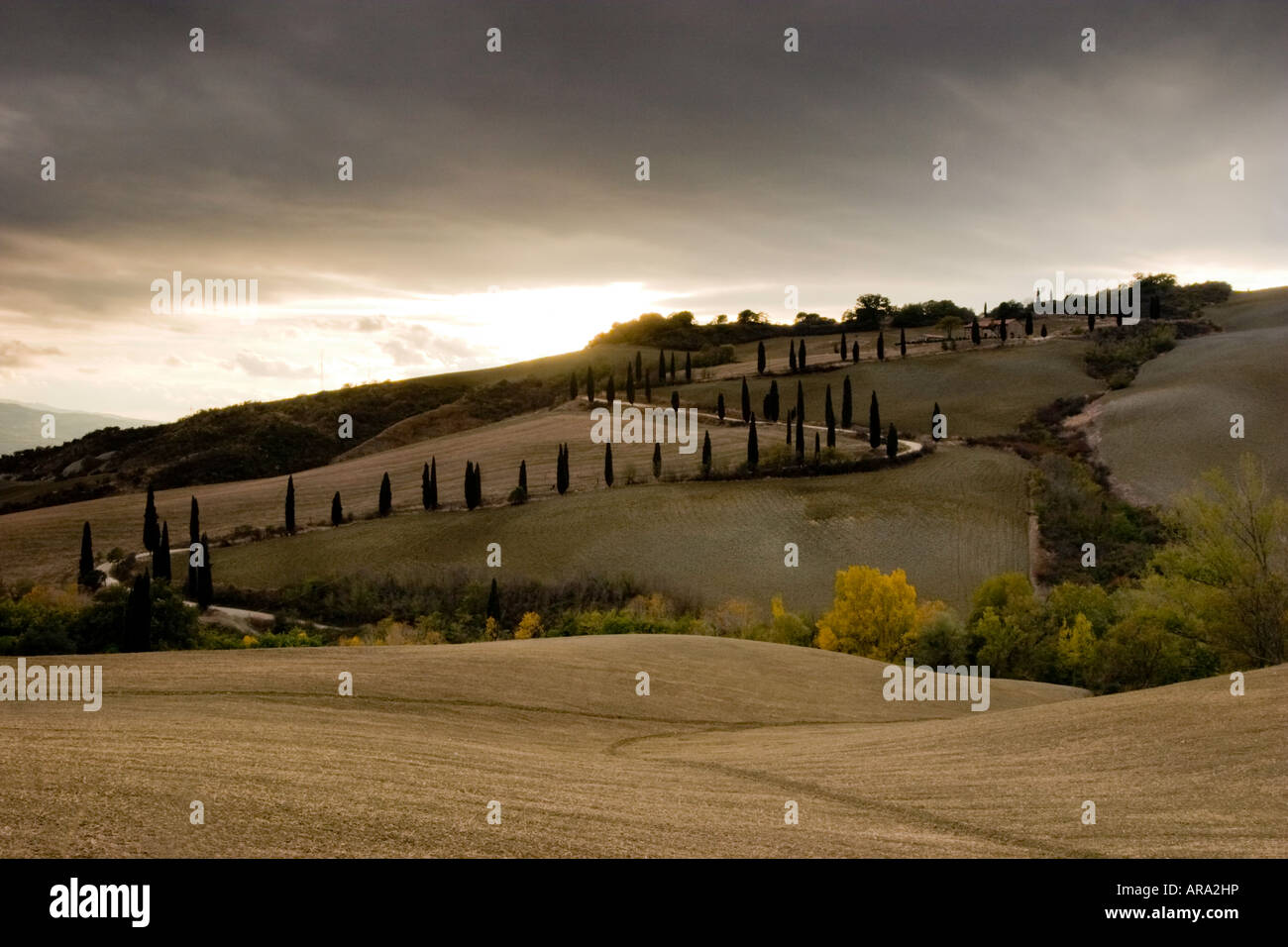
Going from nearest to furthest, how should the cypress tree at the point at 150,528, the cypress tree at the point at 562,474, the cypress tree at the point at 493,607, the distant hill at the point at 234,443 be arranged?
the cypress tree at the point at 493,607, the cypress tree at the point at 150,528, the cypress tree at the point at 562,474, the distant hill at the point at 234,443

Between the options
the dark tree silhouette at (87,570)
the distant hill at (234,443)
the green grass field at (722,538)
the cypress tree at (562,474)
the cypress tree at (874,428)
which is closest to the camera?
the dark tree silhouette at (87,570)

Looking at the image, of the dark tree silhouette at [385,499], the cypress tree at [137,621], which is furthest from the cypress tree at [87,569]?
the cypress tree at [137,621]

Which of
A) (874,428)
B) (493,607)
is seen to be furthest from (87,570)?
(874,428)

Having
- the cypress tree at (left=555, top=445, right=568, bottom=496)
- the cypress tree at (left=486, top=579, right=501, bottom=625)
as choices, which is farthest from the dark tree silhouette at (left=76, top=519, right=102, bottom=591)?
the cypress tree at (left=555, top=445, right=568, bottom=496)

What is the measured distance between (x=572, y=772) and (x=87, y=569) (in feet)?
267

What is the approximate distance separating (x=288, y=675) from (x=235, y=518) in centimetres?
8249

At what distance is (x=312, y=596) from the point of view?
8300 cm

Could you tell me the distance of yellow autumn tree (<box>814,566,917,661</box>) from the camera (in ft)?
228

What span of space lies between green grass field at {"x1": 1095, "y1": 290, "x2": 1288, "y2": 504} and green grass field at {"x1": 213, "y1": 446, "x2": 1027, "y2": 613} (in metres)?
14.4

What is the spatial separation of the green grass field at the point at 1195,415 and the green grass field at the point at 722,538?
14.4 m

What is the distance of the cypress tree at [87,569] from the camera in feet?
270

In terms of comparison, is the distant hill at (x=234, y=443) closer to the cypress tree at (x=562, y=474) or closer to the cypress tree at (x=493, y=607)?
the cypress tree at (x=562, y=474)
